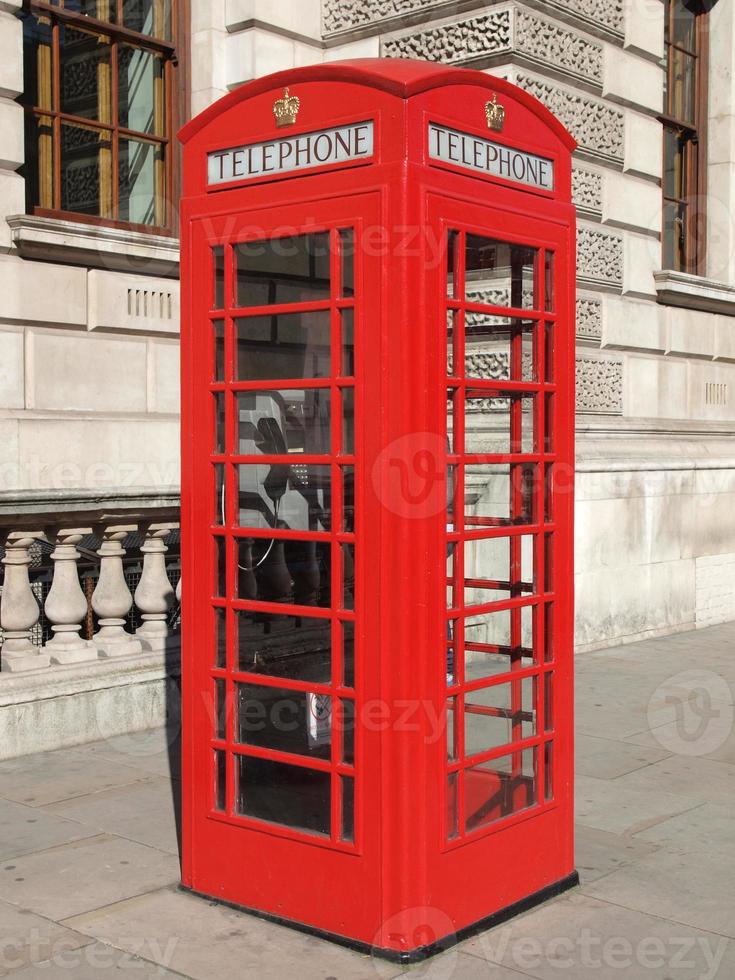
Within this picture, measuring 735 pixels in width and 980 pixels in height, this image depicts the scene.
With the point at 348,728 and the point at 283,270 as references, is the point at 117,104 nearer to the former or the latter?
the point at 283,270

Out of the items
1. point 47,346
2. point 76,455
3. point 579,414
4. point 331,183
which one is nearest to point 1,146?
point 47,346

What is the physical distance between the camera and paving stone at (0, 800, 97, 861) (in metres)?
4.43

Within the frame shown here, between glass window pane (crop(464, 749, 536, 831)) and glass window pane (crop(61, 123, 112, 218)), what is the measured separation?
18.6 feet

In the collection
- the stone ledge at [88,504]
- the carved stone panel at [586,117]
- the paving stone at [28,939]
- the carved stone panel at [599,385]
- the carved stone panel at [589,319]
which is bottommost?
the paving stone at [28,939]

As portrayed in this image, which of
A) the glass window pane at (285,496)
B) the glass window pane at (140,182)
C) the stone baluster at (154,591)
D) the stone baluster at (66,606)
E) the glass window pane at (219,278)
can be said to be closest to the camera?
the glass window pane at (285,496)

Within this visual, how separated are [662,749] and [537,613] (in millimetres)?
2348

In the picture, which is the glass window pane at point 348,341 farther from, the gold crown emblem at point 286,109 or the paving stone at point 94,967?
the paving stone at point 94,967

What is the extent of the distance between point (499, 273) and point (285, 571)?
44.4 inches

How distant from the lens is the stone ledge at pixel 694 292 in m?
9.73

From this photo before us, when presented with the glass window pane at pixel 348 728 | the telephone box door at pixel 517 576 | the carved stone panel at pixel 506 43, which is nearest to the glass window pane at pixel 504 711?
the telephone box door at pixel 517 576

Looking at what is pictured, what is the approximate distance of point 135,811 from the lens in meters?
4.87

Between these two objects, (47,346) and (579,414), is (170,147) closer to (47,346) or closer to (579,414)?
(47,346)

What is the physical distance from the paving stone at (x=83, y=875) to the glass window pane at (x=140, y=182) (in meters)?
5.38

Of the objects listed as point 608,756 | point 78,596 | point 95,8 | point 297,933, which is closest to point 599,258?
point 95,8
